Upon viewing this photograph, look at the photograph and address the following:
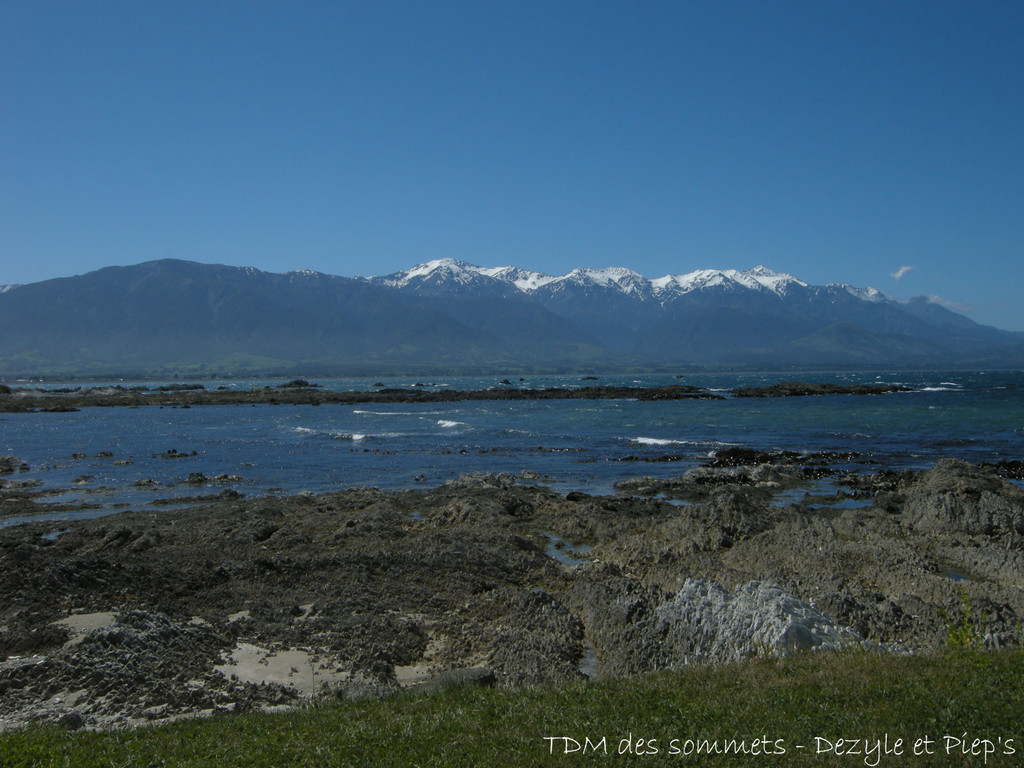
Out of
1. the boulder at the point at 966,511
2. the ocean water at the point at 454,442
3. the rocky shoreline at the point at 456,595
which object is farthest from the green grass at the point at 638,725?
the ocean water at the point at 454,442

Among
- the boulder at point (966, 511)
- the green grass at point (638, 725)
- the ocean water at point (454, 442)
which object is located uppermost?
the green grass at point (638, 725)

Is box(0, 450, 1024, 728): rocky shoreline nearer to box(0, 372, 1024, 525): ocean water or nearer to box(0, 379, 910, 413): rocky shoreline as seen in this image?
box(0, 372, 1024, 525): ocean water

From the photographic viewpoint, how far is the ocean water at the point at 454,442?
37.0m

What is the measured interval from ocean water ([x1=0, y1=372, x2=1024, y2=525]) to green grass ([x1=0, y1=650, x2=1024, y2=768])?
23.3 meters

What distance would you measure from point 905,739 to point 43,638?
1280 cm

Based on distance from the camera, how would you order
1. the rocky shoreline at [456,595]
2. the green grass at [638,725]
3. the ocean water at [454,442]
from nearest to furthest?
1. the green grass at [638,725]
2. the rocky shoreline at [456,595]
3. the ocean water at [454,442]

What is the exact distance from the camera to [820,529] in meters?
20.1

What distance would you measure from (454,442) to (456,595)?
3867 cm

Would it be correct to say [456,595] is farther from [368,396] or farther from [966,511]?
[368,396]

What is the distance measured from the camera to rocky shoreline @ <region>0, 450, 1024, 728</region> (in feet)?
35.7

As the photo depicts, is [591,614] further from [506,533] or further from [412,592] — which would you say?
[506,533]

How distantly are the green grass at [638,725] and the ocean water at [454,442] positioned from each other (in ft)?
76.3

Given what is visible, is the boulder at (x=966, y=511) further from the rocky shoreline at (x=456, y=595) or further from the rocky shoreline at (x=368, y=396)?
the rocky shoreline at (x=368, y=396)

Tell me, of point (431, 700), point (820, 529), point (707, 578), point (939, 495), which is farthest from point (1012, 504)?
point (431, 700)
